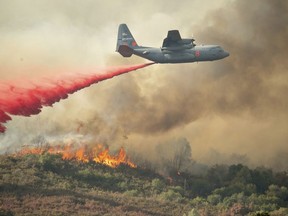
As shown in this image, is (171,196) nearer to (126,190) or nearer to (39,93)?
(126,190)

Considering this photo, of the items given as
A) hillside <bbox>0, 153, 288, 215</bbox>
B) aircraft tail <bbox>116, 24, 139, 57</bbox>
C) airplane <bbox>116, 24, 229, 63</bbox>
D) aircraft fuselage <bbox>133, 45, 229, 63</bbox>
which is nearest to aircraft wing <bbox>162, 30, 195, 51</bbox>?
airplane <bbox>116, 24, 229, 63</bbox>

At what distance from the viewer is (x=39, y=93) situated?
71250 millimetres

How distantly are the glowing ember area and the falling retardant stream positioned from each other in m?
38.2

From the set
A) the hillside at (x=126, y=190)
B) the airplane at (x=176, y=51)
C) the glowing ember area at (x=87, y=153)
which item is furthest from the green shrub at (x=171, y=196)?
the airplane at (x=176, y=51)

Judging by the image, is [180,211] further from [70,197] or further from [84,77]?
[84,77]

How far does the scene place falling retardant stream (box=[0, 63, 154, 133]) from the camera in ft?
214

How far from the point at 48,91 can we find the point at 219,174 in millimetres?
58151

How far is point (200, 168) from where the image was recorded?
12319 cm

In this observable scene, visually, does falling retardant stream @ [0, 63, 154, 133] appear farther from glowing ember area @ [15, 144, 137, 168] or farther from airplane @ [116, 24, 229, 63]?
glowing ember area @ [15, 144, 137, 168]

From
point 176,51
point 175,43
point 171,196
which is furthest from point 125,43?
point 171,196

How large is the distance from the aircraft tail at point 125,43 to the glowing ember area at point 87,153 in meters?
36.1

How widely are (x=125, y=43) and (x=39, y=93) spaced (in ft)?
54.3

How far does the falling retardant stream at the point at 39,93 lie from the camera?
6512cm

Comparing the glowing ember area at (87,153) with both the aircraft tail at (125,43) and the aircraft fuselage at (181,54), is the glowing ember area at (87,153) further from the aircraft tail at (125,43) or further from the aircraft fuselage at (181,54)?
the aircraft fuselage at (181,54)
